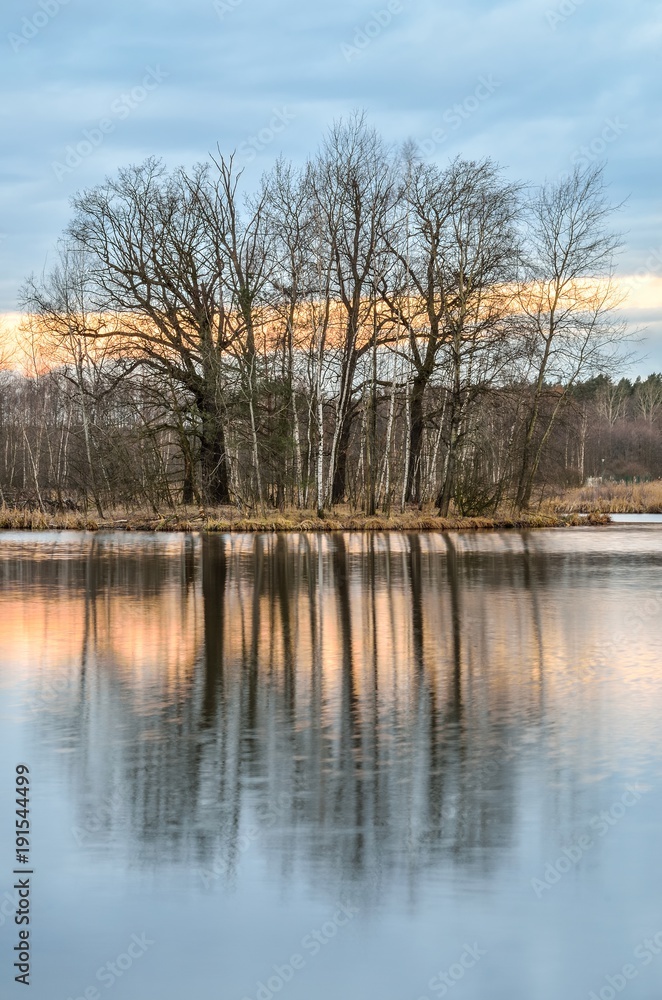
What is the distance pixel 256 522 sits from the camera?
1640 inches

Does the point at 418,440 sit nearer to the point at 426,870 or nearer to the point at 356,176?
the point at 356,176

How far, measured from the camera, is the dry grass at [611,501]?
59.5 metres

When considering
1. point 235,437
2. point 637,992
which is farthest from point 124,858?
point 235,437

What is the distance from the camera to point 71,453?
6269 cm

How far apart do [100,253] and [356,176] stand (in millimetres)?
11228
